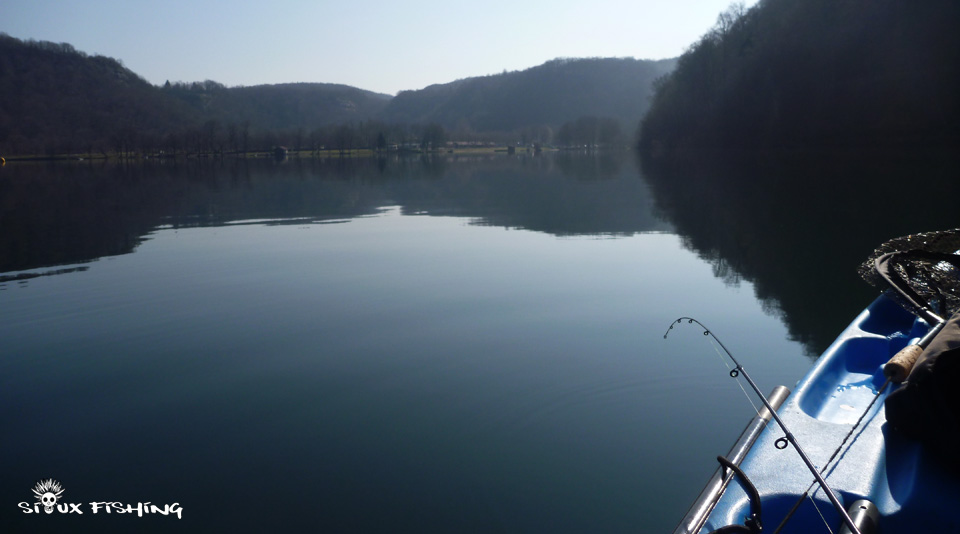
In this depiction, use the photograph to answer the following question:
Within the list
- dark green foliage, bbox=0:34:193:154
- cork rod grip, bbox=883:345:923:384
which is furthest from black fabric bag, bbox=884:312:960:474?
dark green foliage, bbox=0:34:193:154

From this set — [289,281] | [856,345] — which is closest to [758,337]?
[856,345]

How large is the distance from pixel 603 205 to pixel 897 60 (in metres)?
44.7

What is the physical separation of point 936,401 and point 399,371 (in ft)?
15.7

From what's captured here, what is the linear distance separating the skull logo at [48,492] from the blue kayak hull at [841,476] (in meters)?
4.07

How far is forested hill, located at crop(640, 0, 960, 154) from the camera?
166 feet

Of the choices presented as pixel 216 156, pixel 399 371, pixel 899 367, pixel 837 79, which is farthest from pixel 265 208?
pixel 216 156

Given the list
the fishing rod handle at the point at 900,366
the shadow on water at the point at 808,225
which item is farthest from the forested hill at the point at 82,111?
the fishing rod handle at the point at 900,366

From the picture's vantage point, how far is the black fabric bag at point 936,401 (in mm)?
3307

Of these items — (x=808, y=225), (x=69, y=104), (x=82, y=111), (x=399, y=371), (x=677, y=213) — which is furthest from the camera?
(x=69, y=104)

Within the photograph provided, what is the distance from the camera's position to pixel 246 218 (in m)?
20.8

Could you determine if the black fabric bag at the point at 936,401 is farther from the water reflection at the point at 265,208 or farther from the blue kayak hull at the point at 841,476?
the water reflection at the point at 265,208

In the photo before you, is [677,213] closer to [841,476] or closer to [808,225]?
[808,225]

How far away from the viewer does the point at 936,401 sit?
3381 millimetres

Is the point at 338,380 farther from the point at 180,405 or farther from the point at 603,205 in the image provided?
the point at 603,205
